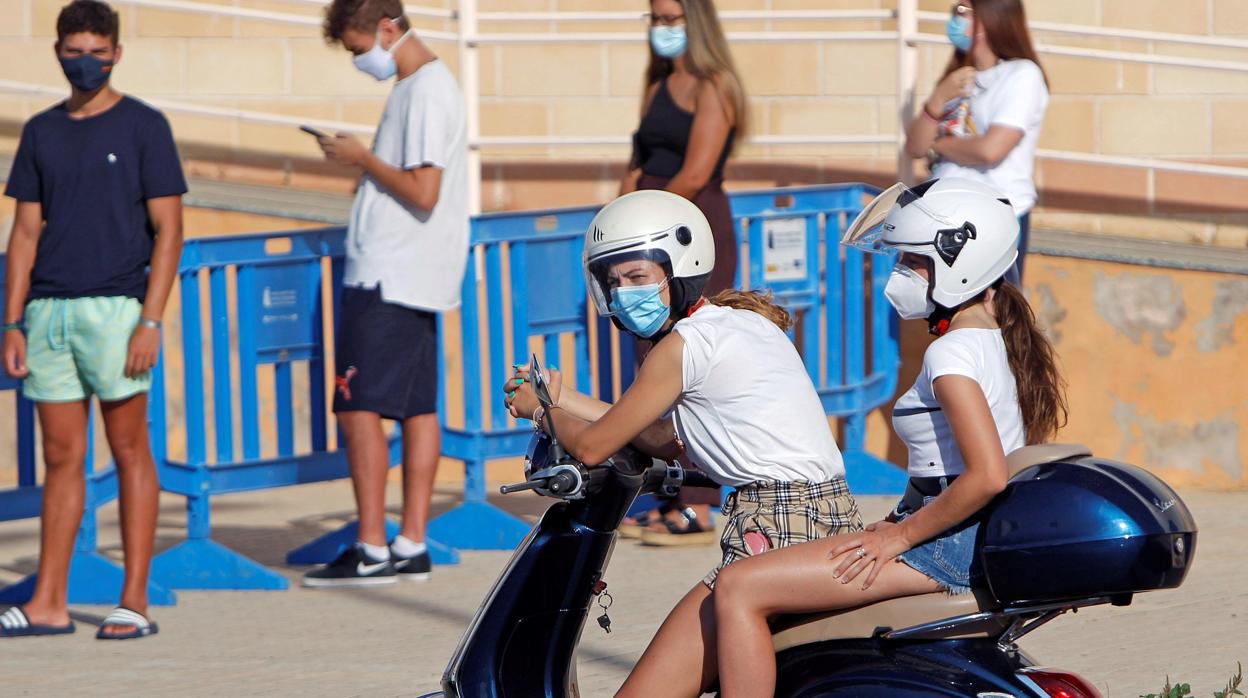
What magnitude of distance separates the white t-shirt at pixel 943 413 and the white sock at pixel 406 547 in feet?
10.8

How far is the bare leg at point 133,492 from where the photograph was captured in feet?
19.8

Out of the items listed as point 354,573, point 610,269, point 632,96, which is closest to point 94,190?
point 354,573

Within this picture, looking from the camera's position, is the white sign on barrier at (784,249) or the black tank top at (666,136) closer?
the black tank top at (666,136)

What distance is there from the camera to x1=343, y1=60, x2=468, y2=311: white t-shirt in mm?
6641

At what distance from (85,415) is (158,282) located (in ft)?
1.65

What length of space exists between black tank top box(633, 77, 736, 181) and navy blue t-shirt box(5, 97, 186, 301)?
6.38 ft

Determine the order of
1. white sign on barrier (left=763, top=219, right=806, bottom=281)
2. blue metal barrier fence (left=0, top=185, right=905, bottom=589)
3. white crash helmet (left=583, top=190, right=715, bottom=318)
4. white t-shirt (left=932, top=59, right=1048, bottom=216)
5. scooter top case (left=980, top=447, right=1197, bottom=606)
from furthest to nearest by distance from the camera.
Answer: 1. white sign on barrier (left=763, top=219, right=806, bottom=281)
2. white t-shirt (left=932, top=59, right=1048, bottom=216)
3. blue metal barrier fence (left=0, top=185, right=905, bottom=589)
4. white crash helmet (left=583, top=190, right=715, bottom=318)
5. scooter top case (left=980, top=447, right=1197, bottom=606)

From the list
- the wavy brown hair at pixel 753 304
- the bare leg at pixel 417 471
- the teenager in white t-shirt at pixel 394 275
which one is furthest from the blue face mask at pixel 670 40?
the wavy brown hair at pixel 753 304

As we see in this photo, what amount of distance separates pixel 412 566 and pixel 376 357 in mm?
736

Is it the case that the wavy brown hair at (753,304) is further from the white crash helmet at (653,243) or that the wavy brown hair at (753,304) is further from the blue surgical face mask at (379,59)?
the blue surgical face mask at (379,59)

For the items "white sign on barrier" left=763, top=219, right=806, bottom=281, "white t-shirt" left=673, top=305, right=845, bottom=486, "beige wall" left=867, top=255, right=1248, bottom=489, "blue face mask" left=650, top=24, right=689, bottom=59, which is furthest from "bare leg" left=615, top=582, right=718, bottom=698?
"beige wall" left=867, top=255, right=1248, bottom=489

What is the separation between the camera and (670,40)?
726 cm

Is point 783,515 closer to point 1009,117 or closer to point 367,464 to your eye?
point 367,464

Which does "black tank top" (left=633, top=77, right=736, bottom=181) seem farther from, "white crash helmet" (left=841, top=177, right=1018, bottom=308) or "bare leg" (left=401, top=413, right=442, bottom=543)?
"white crash helmet" (left=841, top=177, right=1018, bottom=308)
